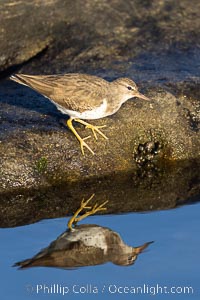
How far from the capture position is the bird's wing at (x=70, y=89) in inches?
412

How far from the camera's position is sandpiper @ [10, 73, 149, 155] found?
10453 millimetres

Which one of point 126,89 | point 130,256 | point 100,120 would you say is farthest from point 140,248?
point 100,120

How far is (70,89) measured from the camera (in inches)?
414

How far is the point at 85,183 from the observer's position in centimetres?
1036

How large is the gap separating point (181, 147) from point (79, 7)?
3037 millimetres

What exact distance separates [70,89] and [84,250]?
7.79 feet

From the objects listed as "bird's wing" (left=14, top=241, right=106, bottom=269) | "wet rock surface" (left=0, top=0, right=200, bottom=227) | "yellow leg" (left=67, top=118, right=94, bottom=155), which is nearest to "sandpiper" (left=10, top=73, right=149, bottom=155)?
"yellow leg" (left=67, top=118, right=94, bottom=155)

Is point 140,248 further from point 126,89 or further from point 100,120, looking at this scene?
point 100,120

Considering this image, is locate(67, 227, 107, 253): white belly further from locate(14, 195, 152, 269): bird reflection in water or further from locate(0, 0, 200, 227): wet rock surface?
locate(0, 0, 200, 227): wet rock surface

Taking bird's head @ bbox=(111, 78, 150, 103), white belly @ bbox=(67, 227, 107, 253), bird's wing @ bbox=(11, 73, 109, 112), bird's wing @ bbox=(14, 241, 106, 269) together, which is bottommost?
white belly @ bbox=(67, 227, 107, 253)

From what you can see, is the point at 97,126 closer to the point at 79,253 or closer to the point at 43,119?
the point at 43,119

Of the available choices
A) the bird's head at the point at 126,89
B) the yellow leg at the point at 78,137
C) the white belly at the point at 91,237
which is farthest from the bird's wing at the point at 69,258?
the bird's head at the point at 126,89

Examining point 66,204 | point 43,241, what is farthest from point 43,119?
point 43,241

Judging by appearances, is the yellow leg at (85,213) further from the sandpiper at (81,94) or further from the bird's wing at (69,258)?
the sandpiper at (81,94)
